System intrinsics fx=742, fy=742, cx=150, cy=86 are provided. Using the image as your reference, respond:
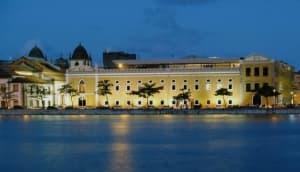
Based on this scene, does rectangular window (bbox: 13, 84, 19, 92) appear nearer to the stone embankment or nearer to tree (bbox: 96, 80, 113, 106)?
the stone embankment

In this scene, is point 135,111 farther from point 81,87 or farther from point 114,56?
point 114,56

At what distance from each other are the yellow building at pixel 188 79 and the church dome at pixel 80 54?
151 inches

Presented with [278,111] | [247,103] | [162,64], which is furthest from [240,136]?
[162,64]

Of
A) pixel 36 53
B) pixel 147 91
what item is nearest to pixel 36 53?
pixel 36 53

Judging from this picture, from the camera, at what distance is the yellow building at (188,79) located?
79062 mm

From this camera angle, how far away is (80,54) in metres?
92.4

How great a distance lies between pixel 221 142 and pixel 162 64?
49648mm

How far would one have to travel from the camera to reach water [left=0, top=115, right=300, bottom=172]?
1072 inches

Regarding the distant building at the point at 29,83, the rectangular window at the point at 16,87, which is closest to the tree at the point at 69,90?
the distant building at the point at 29,83

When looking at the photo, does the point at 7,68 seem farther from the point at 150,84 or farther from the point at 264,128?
the point at 264,128

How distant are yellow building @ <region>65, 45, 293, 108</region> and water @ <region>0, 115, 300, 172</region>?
30.3 metres

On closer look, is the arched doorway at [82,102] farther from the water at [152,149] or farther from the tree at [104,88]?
the water at [152,149]

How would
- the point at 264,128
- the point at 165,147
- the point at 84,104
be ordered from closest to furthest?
the point at 165,147, the point at 264,128, the point at 84,104

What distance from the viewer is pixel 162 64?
86.6 meters
